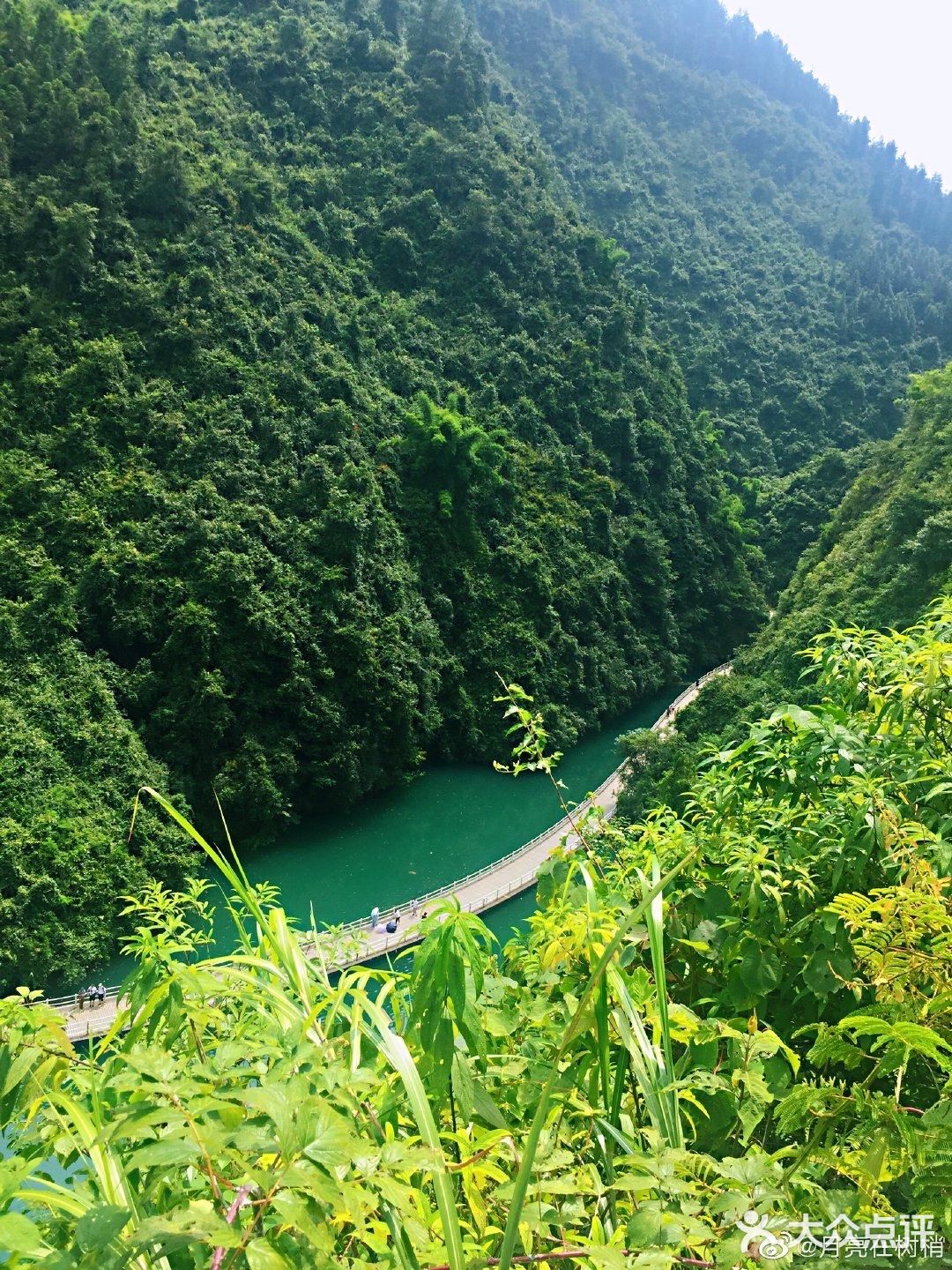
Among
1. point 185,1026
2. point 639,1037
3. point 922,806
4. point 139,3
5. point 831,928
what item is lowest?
point 185,1026

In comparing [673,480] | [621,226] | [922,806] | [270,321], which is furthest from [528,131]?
[922,806]

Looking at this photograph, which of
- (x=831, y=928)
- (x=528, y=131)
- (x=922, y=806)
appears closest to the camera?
(x=831, y=928)

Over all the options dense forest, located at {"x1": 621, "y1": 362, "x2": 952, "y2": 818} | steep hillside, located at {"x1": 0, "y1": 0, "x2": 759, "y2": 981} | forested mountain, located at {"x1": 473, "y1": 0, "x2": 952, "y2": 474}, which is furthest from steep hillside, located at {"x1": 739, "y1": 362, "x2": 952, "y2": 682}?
forested mountain, located at {"x1": 473, "y1": 0, "x2": 952, "y2": 474}

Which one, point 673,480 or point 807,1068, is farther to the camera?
point 673,480

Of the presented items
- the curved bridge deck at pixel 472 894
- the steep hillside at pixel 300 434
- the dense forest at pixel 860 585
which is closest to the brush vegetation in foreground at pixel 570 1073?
the curved bridge deck at pixel 472 894

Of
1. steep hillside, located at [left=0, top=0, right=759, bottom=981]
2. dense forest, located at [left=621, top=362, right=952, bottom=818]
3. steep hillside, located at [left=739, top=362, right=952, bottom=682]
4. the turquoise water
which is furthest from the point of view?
steep hillside, located at [left=0, top=0, right=759, bottom=981]

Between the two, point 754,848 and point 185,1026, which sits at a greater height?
point 754,848

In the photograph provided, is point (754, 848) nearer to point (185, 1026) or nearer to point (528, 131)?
point (185, 1026)

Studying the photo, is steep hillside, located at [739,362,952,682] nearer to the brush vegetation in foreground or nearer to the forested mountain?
the brush vegetation in foreground

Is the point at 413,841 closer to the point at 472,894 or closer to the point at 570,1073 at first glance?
the point at 472,894
